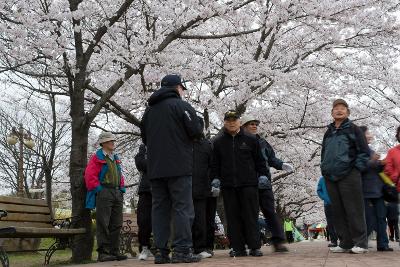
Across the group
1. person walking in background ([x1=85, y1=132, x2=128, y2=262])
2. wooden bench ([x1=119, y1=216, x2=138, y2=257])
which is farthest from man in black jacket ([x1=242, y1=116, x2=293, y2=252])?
wooden bench ([x1=119, y1=216, x2=138, y2=257])

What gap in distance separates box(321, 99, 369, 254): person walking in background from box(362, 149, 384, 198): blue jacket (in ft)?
2.58

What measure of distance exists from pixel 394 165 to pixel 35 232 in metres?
4.61

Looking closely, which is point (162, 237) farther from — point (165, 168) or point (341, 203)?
point (341, 203)

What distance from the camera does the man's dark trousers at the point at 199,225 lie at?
22.0 feet

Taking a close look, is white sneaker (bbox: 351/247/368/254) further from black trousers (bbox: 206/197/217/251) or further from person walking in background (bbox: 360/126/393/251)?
black trousers (bbox: 206/197/217/251)

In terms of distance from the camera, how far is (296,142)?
58.7ft

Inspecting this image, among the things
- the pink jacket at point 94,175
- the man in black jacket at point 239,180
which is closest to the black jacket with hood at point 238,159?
the man in black jacket at point 239,180

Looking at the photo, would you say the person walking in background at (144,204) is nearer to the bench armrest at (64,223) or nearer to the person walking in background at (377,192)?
the bench armrest at (64,223)

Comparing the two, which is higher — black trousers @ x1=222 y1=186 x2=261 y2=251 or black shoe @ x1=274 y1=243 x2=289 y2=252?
black trousers @ x1=222 y1=186 x2=261 y2=251

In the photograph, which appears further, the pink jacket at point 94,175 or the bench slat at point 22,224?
the pink jacket at point 94,175

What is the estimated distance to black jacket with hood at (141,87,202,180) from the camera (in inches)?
211

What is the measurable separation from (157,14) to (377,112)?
31.2 feet

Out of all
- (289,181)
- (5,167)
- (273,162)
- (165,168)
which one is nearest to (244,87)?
(273,162)

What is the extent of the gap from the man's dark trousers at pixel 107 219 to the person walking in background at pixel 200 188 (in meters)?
1.20
